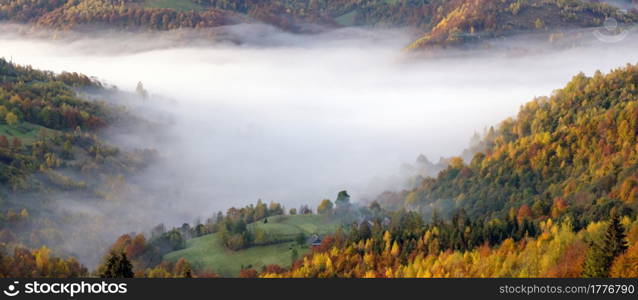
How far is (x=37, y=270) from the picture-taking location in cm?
17450

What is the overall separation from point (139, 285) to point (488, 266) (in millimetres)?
62886

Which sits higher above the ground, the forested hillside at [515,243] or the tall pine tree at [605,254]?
the tall pine tree at [605,254]

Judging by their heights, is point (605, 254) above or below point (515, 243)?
above

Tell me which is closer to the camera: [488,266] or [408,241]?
[488,266]

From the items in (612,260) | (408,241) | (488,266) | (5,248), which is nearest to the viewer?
(612,260)

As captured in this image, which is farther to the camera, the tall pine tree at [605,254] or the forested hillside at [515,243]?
the forested hillside at [515,243]

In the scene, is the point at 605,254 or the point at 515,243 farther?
the point at 515,243

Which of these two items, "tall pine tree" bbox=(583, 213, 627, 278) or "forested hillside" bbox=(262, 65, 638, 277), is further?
"forested hillside" bbox=(262, 65, 638, 277)

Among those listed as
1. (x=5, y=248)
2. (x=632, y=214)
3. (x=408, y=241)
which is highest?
(x=632, y=214)

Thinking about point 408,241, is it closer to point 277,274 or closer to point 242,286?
point 277,274

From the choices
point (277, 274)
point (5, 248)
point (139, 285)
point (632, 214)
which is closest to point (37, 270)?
point (5, 248)

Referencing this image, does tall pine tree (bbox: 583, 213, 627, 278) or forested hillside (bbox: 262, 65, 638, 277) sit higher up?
tall pine tree (bbox: 583, 213, 627, 278)

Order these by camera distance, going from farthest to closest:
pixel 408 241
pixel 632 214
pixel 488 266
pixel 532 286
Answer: pixel 408 241 → pixel 632 214 → pixel 488 266 → pixel 532 286

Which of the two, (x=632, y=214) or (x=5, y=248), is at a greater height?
(x=632, y=214)
